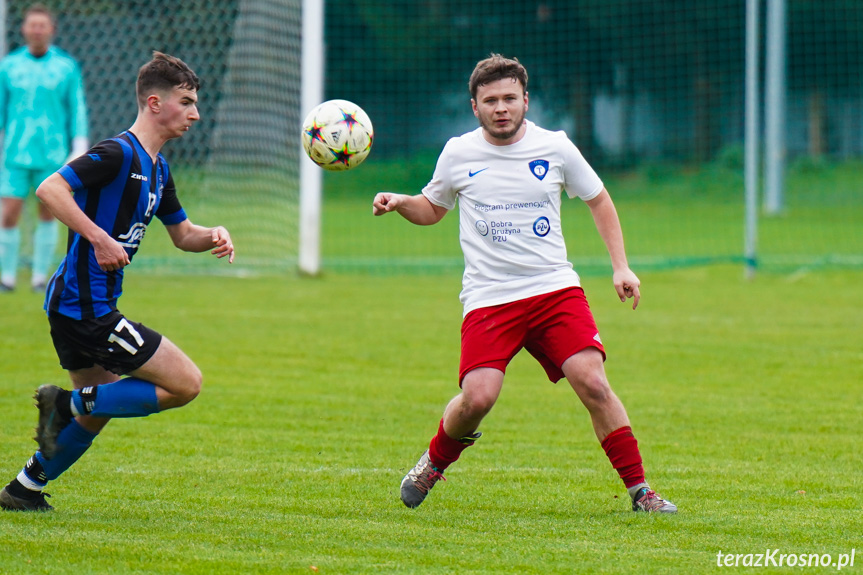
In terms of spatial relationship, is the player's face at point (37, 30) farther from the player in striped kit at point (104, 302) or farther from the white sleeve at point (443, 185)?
the white sleeve at point (443, 185)

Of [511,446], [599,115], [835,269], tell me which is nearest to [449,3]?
[599,115]

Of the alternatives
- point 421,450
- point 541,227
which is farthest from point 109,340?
point 421,450

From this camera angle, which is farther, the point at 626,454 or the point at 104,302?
the point at 626,454

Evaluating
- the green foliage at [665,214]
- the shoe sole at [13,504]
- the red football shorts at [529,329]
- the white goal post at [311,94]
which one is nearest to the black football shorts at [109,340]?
the shoe sole at [13,504]

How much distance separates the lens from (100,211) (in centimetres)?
448

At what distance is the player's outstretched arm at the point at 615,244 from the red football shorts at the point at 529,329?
7.7 inches

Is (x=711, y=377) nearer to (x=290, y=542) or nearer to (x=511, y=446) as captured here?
(x=511, y=446)

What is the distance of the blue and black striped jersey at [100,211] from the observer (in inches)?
174

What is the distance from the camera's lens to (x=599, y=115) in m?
25.2

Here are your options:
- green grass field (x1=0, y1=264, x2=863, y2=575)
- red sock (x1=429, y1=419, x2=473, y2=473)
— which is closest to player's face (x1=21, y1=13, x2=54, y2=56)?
green grass field (x1=0, y1=264, x2=863, y2=575)

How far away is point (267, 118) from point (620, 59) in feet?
35.2

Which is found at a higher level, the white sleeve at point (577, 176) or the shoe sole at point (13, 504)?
the white sleeve at point (577, 176)

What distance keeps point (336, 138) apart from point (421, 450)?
1893 millimetres

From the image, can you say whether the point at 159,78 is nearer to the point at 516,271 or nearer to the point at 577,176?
the point at 516,271
